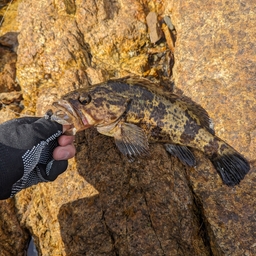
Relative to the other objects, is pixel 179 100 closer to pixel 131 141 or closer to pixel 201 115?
pixel 201 115

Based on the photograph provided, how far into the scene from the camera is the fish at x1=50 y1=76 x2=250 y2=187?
4371mm

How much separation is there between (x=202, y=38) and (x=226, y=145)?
202 cm

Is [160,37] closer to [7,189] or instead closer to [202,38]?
[202,38]

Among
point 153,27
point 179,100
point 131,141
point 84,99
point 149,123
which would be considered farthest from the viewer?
point 153,27

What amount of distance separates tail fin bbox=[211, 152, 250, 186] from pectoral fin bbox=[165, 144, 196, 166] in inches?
18.5

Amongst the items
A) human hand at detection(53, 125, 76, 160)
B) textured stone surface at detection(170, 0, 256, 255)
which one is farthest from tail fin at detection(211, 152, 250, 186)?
human hand at detection(53, 125, 76, 160)

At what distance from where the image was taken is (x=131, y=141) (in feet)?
14.4

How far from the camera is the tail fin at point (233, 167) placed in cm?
435

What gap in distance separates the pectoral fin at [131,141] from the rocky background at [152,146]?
0.80 feet

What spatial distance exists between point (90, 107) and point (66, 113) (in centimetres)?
40

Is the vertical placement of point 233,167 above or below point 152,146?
above

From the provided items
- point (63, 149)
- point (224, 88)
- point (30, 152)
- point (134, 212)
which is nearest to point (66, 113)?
point (63, 149)

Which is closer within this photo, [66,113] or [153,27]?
[66,113]

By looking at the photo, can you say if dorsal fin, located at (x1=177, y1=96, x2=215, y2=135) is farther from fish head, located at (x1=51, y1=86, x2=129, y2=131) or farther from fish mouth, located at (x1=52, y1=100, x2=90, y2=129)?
fish mouth, located at (x1=52, y1=100, x2=90, y2=129)
